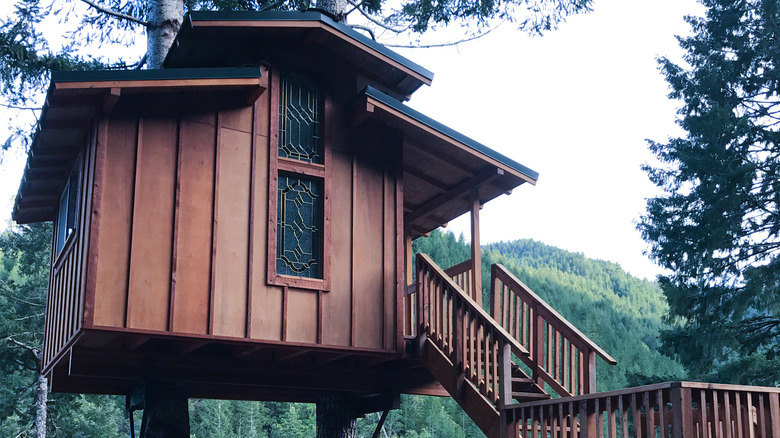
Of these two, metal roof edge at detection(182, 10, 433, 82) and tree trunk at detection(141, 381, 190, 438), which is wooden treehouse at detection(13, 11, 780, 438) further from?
tree trunk at detection(141, 381, 190, 438)

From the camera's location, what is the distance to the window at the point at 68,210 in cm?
1017

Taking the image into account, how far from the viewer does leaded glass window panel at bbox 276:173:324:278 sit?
392 inches

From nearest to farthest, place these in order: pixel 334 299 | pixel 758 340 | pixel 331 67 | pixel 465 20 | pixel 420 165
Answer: pixel 334 299
pixel 331 67
pixel 420 165
pixel 465 20
pixel 758 340

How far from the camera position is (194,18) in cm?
939

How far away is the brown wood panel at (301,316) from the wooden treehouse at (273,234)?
0.06 ft

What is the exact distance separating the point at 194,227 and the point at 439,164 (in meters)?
3.73

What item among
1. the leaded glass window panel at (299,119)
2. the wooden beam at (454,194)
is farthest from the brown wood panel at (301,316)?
the wooden beam at (454,194)

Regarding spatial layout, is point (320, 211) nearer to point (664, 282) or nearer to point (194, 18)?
point (194, 18)

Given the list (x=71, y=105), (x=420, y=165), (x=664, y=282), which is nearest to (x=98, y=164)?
(x=71, y=105)

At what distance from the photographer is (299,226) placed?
33.3 ft

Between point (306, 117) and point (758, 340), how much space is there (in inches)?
491

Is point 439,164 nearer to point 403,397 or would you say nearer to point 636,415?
point 636,415

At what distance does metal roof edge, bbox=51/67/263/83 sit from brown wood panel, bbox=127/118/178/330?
1.99 feet

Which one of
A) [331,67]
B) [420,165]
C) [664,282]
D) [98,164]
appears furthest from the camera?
[664,282]
